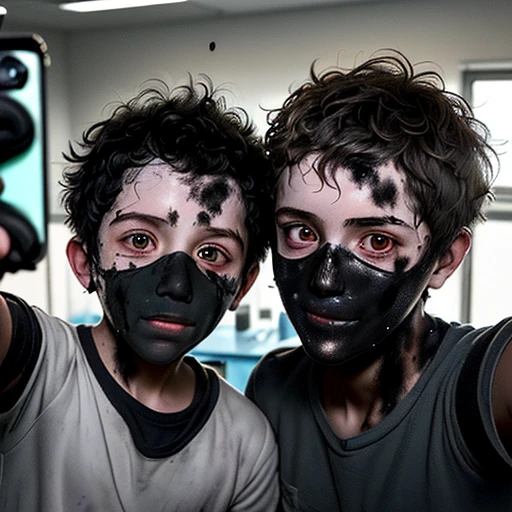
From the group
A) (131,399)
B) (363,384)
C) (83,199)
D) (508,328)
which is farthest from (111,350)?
(508,328)

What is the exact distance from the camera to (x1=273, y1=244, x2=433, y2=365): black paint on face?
736 millimetres

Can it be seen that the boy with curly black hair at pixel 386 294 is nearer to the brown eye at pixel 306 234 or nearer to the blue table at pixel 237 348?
the brown eye at pixel 306 234

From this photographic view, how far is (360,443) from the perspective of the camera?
0.80 metres

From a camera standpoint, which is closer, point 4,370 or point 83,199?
point 4,370

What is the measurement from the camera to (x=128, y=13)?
0.87 metres

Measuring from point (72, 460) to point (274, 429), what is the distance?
0.25 metres

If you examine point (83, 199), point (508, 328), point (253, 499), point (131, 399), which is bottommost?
point (253, 499)

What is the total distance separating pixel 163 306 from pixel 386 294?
23 cm

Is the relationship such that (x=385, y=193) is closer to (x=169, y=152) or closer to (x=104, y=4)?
(x=169, y=152)

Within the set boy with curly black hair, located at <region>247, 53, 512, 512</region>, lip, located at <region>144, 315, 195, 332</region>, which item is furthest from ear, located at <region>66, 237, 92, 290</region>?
boy with curly black hair, located at <region>247, 53, 512, 512</region>

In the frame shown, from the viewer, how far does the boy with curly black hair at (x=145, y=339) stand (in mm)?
737

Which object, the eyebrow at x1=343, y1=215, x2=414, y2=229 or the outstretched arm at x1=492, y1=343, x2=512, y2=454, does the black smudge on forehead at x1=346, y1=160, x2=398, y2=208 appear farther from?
the outstretched arm at x1=492, y1=343, x2=512, y2=454

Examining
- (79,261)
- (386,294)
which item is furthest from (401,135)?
(79,261)

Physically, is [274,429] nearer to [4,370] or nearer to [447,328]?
[447,328]
